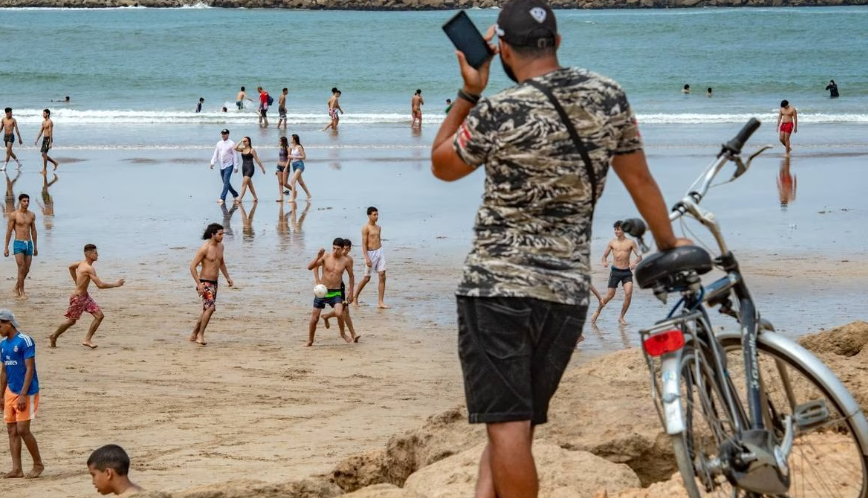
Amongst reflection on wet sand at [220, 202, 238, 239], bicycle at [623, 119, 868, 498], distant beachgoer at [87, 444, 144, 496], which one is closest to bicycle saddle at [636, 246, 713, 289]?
bicycle at [623, 119, 868, 498]

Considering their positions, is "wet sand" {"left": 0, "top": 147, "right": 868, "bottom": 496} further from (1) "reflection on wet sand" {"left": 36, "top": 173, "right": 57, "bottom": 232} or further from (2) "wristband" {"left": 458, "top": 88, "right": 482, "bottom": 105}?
(2) "wristband" {"left": 458, "top": 88, "right": 482, "bottom": 105}

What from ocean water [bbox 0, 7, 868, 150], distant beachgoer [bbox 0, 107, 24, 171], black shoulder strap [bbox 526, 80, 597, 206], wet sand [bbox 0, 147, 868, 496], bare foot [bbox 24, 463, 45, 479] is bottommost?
bare foot [bbox 24, 463, 45, 479]

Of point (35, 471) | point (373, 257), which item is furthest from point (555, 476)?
point (373, 257)

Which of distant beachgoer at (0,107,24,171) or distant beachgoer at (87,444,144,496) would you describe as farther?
distant beachgoer at (0,107,24,171)

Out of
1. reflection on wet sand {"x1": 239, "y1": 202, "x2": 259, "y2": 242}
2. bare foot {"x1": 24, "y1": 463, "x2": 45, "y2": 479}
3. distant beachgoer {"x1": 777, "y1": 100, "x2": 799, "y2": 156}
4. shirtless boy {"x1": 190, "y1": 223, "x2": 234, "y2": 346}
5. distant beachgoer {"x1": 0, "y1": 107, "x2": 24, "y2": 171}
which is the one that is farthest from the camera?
distant beachgoer {"x1": 777, "y1": 100, "x2": 799, "y2": 156}

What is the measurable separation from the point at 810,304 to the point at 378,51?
2586 inches

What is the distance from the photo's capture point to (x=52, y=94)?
54.5 meters

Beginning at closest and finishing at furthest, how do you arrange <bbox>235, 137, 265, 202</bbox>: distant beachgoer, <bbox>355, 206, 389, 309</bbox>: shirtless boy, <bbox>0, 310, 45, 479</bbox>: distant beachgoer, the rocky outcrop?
1. <bbox>0, 310, 45, 479</bbox>: distant beachgoer
2. <bbox>355, 206, 389, 309</bbox>: shirtless boy
3. <bbox>235, 137, 265, 202</bbox>: distant beachgoer
4. the rocky outcrop

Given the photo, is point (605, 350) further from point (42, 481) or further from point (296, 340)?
point (42, 481)

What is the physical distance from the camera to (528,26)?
3.27 metres

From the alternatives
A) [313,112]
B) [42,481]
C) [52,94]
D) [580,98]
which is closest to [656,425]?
[580,98]

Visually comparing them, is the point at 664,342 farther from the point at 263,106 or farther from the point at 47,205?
the point at 263,106

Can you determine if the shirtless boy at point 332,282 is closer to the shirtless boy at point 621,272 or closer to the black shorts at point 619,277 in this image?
the shirtless boy at point 621,272

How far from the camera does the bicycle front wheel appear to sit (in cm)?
337
